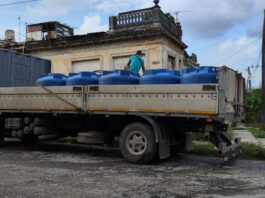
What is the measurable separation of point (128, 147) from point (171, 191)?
2.28 m

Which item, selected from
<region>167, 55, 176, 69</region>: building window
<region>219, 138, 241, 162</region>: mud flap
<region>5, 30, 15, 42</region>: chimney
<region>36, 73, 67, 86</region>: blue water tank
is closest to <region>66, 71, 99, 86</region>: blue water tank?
<region>36, 73, 67, 86</region>: blue water tank

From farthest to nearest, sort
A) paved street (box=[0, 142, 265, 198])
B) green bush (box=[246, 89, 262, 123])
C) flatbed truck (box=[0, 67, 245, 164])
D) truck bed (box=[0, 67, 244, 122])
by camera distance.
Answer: green bush (box=[246, 89, 262, 123]) → flatbed truck (box=[0, 67, 245, 164]) → truck bed (box=[0, 67, 244, 122]) → paved street (box=[0, 142, 265, 198])

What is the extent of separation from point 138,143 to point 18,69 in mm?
5528

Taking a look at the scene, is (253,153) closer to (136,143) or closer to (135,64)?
(136,143)

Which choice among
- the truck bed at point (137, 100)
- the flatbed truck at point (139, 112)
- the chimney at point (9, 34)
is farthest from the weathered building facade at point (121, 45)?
the truck bed at point (137, 100)

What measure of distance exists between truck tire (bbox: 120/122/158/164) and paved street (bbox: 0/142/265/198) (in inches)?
7.8

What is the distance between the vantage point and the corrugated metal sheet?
30.6 feet

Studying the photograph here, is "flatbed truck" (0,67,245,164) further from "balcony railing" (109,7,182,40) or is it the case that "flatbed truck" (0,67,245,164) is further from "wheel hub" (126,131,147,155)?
"balcony railing" (109,7,182,40)

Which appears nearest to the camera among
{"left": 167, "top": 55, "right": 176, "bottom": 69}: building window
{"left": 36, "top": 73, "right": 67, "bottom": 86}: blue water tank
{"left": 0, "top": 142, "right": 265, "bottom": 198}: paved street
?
{"left": 0, "top": 142, "right": 265, "bottom": 198}: paved street

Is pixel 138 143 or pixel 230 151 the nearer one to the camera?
pixel 230 151

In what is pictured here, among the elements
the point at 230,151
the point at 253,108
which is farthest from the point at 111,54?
the point at 253,108

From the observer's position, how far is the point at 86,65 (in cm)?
1642

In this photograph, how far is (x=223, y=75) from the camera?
5812mm

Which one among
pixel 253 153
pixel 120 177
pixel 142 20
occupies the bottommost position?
pixel 120 177
